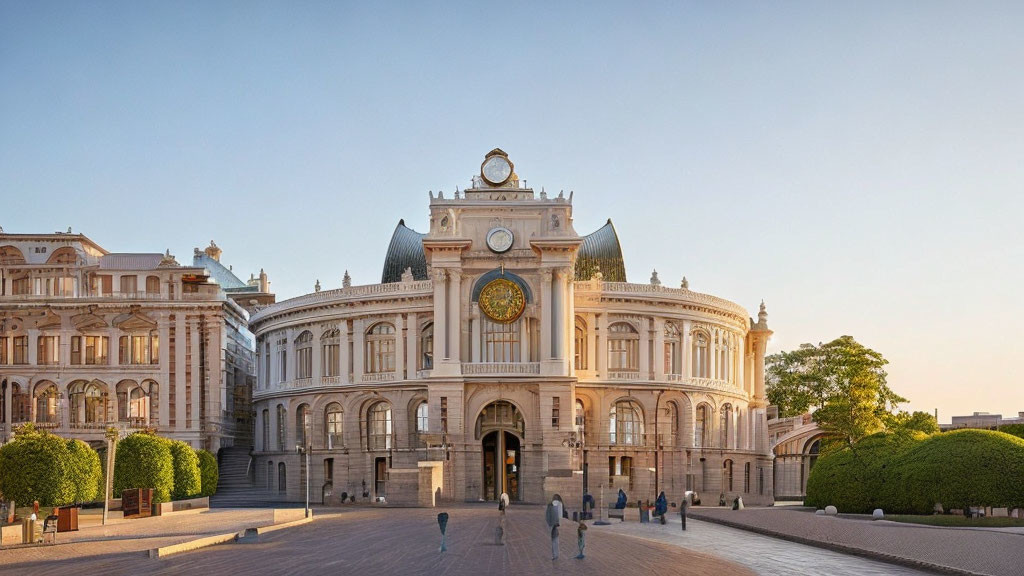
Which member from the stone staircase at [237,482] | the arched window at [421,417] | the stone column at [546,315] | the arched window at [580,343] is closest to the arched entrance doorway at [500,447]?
the stone column at [546,315]

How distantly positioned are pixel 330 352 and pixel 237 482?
13.6 meters

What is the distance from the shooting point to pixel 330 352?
87938mm

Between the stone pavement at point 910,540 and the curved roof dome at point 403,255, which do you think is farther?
the curved roof dome at point 403,255

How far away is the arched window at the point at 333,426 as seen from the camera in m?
86.2

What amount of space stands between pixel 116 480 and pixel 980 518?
45.3 meters

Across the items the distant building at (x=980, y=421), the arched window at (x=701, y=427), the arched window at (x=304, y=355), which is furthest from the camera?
the distant building at (x=980, y=421)

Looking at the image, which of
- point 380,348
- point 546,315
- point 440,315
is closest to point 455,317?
point 440,315

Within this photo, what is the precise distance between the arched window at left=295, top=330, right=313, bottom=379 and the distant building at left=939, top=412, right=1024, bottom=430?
224 ft

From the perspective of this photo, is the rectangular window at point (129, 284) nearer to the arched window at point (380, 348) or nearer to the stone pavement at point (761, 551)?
the arched window at point (380, 348)

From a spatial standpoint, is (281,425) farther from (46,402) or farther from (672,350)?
(672,350)

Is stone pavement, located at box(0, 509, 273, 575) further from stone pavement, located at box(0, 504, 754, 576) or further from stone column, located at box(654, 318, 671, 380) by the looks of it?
stone column, located at box(654, 318, 671, 380)

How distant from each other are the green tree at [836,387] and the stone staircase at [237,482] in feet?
130

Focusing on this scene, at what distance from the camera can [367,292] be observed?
281 ft

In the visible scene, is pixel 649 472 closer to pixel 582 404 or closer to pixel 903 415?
pixel 582 404
